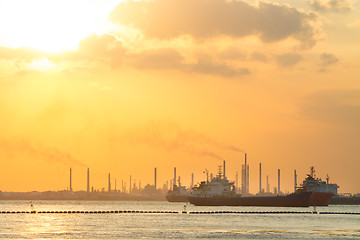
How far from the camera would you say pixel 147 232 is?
104m

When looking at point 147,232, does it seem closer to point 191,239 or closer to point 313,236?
point 191,239

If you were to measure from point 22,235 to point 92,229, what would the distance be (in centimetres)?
1661

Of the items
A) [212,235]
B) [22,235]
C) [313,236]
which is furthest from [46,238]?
[313,236]

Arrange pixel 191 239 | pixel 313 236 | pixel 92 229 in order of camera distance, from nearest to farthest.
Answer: pixel 191 239
pixel 313 236
pixel 92 229

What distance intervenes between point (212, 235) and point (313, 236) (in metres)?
14.4

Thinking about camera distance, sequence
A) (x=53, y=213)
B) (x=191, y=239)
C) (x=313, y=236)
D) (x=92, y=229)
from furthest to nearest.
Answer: (x=53, y=213)
(x=92, y=229)
(x=313, y=236)
(x=191, y=239)

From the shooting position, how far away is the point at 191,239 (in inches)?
3644

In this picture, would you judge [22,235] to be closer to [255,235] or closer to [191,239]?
[191,239]

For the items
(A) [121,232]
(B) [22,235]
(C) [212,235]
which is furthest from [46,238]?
(C) [212,235]

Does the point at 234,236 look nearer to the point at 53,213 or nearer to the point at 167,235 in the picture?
the point at 167,235

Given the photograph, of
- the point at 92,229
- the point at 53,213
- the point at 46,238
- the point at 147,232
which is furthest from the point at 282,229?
the point at 53,213

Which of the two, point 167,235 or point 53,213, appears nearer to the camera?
point 167,235

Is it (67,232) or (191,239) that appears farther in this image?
(67,232)

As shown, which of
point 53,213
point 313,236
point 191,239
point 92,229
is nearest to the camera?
point 191,239
